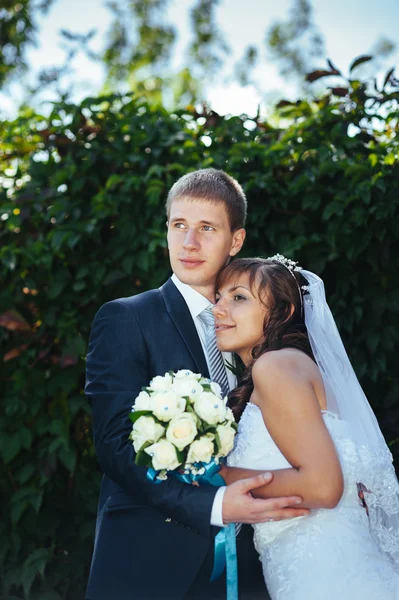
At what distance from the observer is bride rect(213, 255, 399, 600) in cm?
253

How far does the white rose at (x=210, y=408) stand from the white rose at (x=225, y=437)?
3 centimetres

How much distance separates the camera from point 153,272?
4.27 m

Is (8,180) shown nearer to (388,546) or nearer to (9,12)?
(388,546)

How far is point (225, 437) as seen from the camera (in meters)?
2.50

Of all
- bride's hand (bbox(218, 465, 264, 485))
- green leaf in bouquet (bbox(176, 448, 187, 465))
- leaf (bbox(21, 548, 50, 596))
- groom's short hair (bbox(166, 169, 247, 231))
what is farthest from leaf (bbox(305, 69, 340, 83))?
leaf (bbox(21, 548, 50, 596))

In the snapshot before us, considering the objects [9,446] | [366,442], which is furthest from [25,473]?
[366,442]

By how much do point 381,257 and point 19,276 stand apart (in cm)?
233

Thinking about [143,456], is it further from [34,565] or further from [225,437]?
[34,565]

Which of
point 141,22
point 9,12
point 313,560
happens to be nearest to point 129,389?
point 313,560

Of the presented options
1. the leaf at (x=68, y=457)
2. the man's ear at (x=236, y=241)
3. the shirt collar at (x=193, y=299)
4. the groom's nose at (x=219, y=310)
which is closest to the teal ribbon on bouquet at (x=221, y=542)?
the groom's nose at (x=219, y=310)

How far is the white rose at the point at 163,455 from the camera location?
2400 mm

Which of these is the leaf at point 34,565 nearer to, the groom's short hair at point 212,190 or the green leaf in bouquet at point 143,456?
the green leaf in bouquet at point 143,456

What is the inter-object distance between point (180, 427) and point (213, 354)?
83 cm

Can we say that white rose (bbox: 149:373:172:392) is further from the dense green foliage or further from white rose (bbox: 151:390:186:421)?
the dense green foliage
